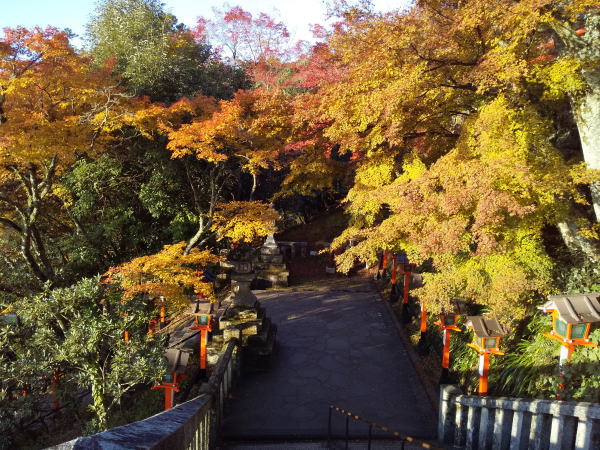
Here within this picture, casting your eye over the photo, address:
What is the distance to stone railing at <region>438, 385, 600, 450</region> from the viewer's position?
4062 millimetres

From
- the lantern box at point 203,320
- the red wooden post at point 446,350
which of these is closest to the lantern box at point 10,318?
the lantern box at point 203,320

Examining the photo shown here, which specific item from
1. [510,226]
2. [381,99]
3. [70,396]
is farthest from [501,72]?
[70,396]

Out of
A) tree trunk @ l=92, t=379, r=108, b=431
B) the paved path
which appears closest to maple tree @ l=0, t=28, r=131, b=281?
tree trunk @ l=92, t=379, r=108, b=431

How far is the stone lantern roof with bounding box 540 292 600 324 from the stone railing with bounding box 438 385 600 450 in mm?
1402

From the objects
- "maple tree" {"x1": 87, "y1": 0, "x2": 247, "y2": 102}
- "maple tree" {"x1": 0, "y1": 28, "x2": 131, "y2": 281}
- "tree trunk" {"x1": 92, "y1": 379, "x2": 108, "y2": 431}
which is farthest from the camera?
"maple tree" {"x1": 87, "y1": 0, "x2": 247, "y2": 102}

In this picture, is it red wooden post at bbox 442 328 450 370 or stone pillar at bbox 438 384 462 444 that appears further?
red wooden post at bbox 442 328 450 370

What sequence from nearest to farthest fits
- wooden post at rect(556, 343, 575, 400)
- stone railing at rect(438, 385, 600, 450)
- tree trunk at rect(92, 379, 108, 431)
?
stone railing at rect(438, 385, 600, 450) → wooden post at rect(556, 343, 575, 400) → tree trunk at rect(92, 379, 108, 431)

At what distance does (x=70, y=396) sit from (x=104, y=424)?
1994mm

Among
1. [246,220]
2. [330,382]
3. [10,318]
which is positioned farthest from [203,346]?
[246,220]

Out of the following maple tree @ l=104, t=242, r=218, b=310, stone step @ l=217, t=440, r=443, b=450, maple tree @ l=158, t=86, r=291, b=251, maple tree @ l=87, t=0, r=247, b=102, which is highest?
maple tree @ l=87, t=0, r=247, b=102

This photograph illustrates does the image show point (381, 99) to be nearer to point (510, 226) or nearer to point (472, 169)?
point (472, 169)

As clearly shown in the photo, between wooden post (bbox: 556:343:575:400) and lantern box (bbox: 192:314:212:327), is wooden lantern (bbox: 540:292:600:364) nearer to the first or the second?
wooden post (bbox: 556:343:575:400)

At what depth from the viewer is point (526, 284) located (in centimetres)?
691

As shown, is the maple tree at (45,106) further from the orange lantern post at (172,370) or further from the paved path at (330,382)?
the paved path at (330,382)
